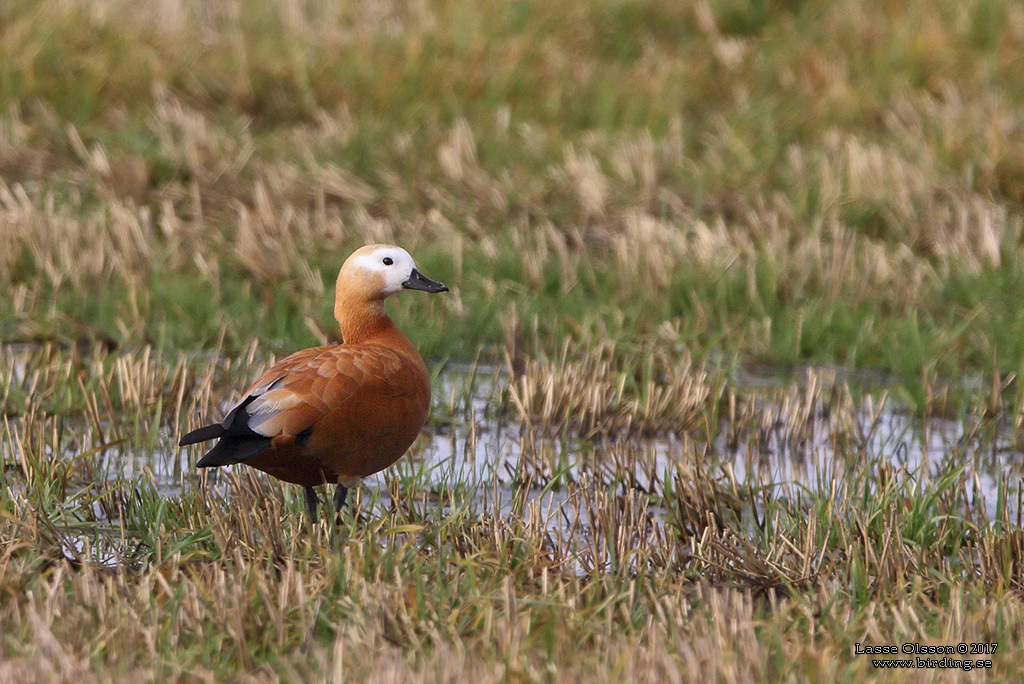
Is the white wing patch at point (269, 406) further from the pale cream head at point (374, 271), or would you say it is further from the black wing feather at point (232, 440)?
the pale cream head at point (374, 271)

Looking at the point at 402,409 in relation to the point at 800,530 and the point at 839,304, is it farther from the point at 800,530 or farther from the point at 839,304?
the point at 839,304

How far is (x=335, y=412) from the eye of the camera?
4031 millimetres

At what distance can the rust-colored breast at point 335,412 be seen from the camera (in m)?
3.96

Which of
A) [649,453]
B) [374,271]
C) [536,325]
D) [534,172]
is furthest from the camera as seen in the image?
[534,172]

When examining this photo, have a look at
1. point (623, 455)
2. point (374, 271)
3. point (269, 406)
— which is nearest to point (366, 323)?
point (374, 271)

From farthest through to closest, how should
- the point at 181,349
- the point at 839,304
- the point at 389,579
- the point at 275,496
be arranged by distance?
the point at 839,304 < the point at 181,349 < the point at 275,496 < the point at 389,579

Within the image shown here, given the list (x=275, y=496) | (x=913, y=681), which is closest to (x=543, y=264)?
(x=275, y=496)

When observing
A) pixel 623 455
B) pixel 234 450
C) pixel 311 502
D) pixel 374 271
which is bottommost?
pixel 311 502

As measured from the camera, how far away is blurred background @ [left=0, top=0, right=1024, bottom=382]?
6.86 m

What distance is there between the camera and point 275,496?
15.3 ft

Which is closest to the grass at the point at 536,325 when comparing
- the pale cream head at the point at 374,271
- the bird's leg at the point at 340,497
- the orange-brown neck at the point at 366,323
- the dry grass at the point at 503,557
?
the dry grass at the point at 503,557

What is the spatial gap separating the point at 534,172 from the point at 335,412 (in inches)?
224

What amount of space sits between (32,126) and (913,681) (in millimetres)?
7884

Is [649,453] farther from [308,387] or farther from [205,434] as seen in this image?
[205,434]
